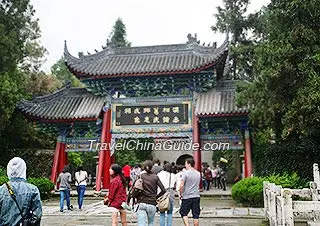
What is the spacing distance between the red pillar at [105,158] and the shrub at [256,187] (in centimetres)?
612

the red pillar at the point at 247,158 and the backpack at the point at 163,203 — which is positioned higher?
the red pillar at the point at 247,158

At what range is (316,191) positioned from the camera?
793 centimetres

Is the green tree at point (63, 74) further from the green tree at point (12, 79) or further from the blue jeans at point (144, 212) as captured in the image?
the blue jeans at point (144, 212)

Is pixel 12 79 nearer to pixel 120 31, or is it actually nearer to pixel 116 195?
pixel 116 195

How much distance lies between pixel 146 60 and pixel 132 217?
9.74 m

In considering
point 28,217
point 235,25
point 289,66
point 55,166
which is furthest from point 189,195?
point 235,25

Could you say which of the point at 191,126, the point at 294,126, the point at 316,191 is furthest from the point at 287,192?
the point at 191,126

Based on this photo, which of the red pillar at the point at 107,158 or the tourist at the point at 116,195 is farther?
the red pillar at the point at 107,158

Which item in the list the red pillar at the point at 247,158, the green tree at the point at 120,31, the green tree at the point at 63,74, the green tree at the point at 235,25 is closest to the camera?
the red pillar at the point at 247,158

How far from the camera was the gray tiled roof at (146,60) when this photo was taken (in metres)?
16.3

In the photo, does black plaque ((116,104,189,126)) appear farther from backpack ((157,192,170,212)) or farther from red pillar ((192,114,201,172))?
backpack ((157,192,170,212))

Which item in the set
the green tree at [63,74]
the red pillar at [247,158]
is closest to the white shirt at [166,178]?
the red pillar at [247,158]

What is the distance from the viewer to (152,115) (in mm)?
16891

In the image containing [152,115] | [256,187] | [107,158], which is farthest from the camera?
[152,115]
